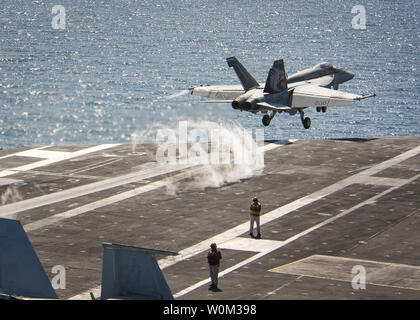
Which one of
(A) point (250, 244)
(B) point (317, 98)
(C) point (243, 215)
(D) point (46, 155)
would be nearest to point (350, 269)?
(A) point (250, 244)

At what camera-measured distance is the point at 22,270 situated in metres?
20.3

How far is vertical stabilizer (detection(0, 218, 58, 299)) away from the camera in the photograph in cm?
2019

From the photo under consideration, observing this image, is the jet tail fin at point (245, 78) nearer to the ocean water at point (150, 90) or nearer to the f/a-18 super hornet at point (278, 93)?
the f/a-18 super hornet at point (278, 93)

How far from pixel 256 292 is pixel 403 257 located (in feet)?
29.4

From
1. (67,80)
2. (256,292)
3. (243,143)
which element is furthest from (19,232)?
(67,80)

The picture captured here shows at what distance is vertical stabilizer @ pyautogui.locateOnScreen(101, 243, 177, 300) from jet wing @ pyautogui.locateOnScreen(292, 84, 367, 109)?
43843mm

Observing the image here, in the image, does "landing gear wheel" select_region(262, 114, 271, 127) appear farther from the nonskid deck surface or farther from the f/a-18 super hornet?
the nonskid deck surface

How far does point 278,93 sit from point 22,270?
41402 millimetres

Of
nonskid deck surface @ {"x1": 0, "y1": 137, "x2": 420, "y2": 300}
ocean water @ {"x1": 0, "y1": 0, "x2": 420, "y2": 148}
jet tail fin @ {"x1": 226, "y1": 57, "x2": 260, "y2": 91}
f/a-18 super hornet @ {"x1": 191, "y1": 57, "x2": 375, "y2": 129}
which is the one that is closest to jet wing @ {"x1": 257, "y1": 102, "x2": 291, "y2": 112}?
f/a-18 super hornet @ {"x1": 191, "y1": 57, "x2": 375, "y2": 129}

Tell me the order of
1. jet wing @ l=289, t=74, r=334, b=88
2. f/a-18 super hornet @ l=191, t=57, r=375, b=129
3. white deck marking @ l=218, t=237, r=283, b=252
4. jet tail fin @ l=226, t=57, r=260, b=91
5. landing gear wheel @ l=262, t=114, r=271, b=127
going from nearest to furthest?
white deck marking @ l=218, t=237, r=283, b=252
f/a-18 super hornet @ l=191, t=57, r=375, b=129
jet tail fin @ l=226, t=57, r=260, b=91
landing gear wheel @ l=262, t=114, r=271, b=127
jet wing @ l=289, t=74, r=334, b=88

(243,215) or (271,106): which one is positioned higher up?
(271,106)

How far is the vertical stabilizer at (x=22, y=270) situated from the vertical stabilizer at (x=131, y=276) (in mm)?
2456

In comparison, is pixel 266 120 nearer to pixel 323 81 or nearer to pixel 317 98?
pixel 317 98
